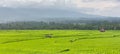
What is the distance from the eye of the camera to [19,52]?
23359mm

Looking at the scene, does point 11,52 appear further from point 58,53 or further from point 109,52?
point 109,52

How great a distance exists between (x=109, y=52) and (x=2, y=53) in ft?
28.3

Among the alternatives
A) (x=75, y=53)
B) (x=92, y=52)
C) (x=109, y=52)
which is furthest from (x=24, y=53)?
(x=109, y=52)

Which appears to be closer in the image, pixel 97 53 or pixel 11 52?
pixel 97 53

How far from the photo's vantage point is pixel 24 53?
22406 millimetres

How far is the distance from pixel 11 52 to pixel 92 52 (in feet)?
22.1

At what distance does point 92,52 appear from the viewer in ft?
A: 73.5

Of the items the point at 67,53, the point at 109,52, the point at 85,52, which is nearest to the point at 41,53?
the point at 67,53

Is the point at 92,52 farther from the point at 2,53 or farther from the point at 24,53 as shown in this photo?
the point at 2,53

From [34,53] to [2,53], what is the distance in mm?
2594

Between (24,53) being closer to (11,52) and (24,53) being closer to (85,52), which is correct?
(11,52)

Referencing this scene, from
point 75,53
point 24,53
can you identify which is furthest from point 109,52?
point 24,53

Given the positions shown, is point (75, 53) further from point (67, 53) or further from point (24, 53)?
point (24, 53)

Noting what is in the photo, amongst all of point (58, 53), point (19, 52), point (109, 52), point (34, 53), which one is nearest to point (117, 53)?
point (109, 52)
